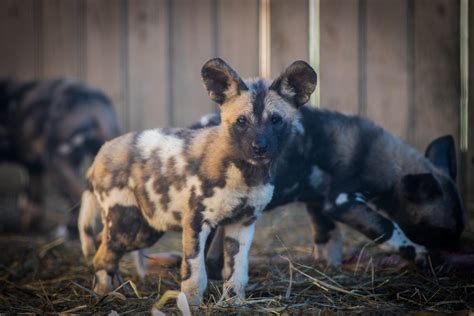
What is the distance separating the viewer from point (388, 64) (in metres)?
6.18

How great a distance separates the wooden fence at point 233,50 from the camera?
6.02 metres

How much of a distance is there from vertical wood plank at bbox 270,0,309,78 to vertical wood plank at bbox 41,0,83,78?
1.93m

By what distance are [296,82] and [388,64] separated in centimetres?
250

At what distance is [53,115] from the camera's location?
21.2 feet

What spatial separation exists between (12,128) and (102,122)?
3.22ft

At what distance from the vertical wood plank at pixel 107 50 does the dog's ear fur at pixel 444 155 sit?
3.12m

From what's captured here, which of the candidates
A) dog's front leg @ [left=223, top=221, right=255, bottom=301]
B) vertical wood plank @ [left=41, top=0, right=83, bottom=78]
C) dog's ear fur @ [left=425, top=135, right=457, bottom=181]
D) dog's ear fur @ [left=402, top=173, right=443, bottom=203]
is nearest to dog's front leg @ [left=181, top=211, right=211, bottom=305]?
dog's front leg @ [left=223, top=221, right=255, bottom=301]

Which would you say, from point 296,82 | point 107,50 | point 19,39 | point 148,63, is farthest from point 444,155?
point 19,39

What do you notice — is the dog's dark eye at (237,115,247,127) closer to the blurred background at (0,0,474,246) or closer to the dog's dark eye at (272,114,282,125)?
the dog's dark eye at (272,114,282,125)

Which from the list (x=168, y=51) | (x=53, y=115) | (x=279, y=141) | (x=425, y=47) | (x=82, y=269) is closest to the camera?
(x=279, y=141)

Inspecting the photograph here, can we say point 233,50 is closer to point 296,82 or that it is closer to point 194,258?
point 296,82

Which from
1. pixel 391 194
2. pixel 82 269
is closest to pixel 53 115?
pixel 82 269

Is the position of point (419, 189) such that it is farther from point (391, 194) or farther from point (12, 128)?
point (12, 128)

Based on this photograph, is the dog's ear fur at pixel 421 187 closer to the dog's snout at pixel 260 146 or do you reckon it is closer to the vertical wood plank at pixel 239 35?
the dog's snout at pixel 260 146
